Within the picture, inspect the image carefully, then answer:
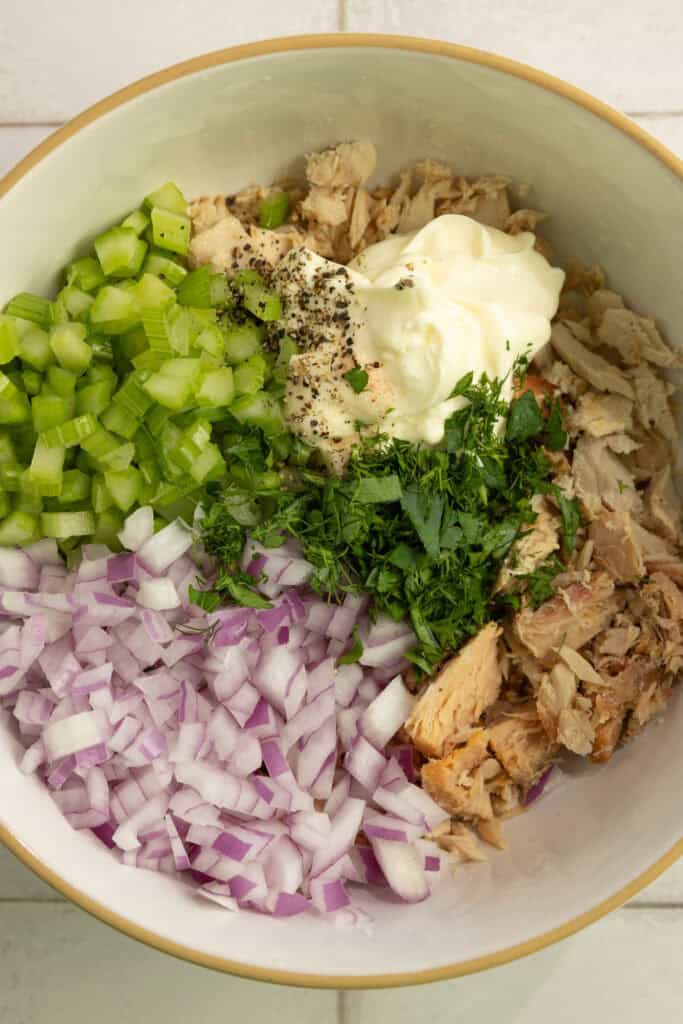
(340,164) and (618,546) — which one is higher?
(340,164)

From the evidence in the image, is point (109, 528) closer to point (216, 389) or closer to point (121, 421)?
point (121, 421)

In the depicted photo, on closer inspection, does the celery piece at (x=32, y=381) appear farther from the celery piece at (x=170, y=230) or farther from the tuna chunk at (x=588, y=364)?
the tuna chunk at (x=588, y=364)

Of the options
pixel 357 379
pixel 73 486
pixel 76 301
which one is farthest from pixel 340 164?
pixel 73 486

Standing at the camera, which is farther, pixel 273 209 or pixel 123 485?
pixel 273 209

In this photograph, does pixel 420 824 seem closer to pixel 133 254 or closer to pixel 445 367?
pixel 445 367

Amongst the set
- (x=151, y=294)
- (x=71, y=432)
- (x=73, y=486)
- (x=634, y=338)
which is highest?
(x=634, y=338)

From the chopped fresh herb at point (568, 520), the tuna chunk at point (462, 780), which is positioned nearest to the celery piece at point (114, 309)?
the chopped fresh herb at point (568, 520)

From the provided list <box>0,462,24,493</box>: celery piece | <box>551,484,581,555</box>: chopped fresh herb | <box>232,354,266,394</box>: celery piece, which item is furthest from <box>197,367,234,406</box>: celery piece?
<box>551,484,581,555</box>: chopped fresh herb

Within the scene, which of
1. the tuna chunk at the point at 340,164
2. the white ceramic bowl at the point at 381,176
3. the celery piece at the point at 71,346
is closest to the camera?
the white ceramic bowl at the point at 381,176
